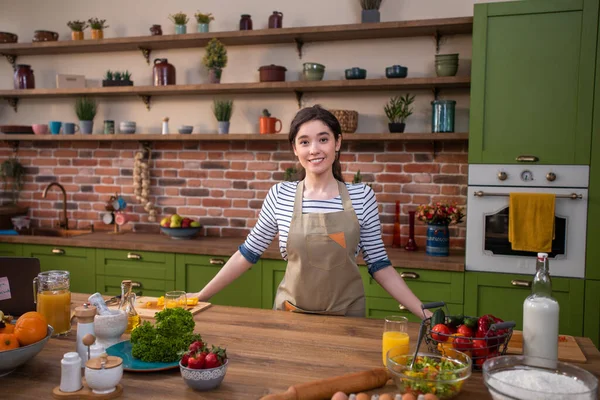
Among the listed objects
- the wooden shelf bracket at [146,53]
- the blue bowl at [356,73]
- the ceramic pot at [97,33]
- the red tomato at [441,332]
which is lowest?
the red tomato at [441,332]

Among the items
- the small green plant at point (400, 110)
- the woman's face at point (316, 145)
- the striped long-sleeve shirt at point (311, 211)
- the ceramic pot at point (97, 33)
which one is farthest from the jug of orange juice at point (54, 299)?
the ceramic pot at point (97, 33)

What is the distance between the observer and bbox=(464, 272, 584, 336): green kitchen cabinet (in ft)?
10.3

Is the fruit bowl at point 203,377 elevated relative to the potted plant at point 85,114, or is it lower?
lower

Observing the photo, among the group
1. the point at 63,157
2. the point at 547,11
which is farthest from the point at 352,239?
the point at 63,157

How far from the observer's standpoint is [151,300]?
2.25 m

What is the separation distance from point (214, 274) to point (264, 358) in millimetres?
2116

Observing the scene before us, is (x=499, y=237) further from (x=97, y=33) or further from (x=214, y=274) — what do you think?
(x=97, y=33)

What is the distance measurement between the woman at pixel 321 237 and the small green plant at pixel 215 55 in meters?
1.81

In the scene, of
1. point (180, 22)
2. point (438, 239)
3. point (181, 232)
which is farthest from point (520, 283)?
point (180, 22)

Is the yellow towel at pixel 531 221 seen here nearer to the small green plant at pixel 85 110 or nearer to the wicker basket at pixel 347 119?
the wicker basket at pixel 347 119

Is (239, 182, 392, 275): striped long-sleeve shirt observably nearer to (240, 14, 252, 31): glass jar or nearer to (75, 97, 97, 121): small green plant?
(240, 14, 252, 31): glass jar

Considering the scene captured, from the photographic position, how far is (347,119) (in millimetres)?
3701

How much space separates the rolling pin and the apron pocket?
890mm

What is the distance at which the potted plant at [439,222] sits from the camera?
3.40 metres
